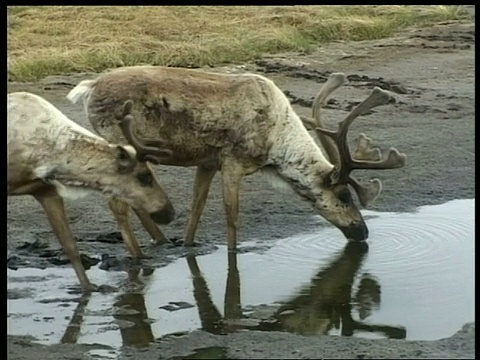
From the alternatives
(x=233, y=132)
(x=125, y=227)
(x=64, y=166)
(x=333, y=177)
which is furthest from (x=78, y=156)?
(x=333, y=177)

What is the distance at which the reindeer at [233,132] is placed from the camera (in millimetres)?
8062

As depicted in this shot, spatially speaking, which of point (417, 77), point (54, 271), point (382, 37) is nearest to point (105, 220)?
point (54, 271)

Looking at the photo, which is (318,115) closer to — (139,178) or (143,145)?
(143,145)

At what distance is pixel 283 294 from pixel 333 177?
52.3 inches

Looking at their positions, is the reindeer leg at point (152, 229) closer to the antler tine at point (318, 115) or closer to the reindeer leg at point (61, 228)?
the reindeer leg at point (61, 228)

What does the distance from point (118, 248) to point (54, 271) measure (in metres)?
0.73

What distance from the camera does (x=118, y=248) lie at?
8359 millimetres

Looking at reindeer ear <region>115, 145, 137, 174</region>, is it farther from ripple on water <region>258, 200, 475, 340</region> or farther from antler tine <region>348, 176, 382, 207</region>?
antler tine <region>348, 176, 382, 207</region>

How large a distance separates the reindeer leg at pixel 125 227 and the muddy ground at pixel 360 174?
0.50 ft

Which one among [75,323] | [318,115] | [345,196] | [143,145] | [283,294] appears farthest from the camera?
[318,115]

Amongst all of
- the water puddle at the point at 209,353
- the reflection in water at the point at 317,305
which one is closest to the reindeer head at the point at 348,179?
the reflection in water at the point at 317,305

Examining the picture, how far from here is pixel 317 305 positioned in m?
7.14

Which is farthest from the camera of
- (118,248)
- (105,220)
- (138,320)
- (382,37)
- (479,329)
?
(382,37)

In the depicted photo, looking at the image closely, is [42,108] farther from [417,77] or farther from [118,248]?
[417,77]
